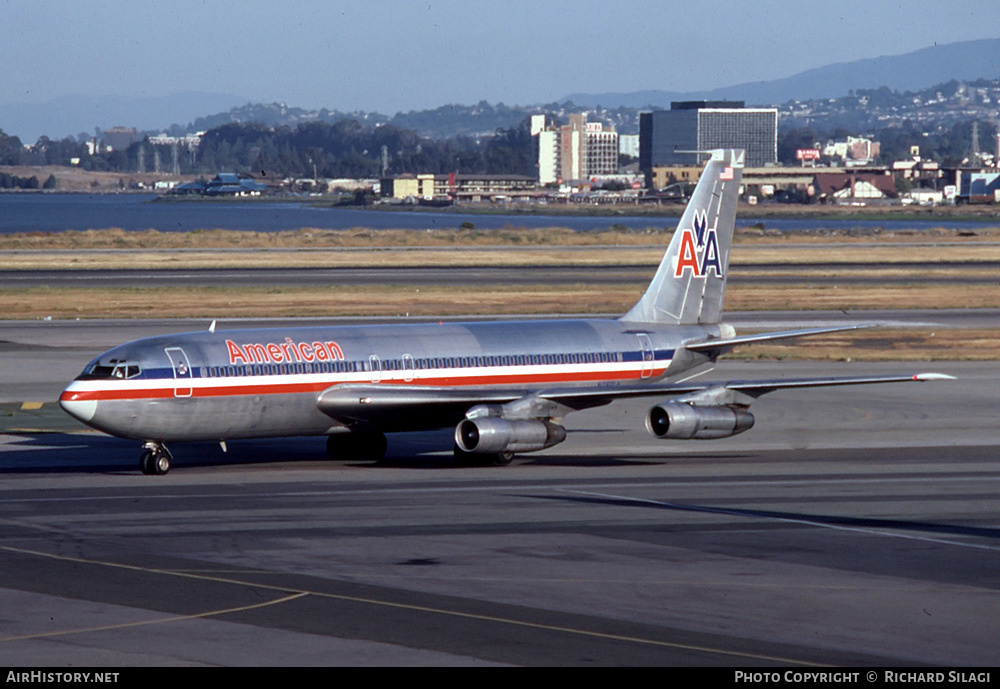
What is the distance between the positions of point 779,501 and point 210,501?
13686mm

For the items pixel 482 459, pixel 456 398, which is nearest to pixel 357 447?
pixel 482 459

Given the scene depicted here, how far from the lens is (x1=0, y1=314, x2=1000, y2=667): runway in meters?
20.0

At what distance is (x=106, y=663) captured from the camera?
1859 centimetres

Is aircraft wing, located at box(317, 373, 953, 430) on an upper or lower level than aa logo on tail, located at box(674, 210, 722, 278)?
lower

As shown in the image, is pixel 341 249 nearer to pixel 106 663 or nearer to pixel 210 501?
pixel 210 501

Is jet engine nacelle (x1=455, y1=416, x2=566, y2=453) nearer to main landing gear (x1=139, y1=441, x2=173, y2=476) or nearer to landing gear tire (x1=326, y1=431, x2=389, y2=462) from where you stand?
landing gear tire (x1=326, y1=431, x2=389, y2=462)

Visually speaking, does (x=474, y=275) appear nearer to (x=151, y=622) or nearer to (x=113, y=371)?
(x=113, y=371)

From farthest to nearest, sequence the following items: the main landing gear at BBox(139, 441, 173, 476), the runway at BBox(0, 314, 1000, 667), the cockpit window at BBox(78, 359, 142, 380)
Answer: the main landing gear at BBox(139, 441, 173, 476) < the cockpit window at BBox(78, 359, 142, 380) < the runway at BBox(0, 314, 1000, 667)

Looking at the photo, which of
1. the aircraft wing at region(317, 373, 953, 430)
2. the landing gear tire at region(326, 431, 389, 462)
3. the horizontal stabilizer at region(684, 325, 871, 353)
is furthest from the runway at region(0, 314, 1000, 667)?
the horizontal stabilizer at region(684, 325, 871, 353)

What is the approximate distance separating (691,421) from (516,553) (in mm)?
12797

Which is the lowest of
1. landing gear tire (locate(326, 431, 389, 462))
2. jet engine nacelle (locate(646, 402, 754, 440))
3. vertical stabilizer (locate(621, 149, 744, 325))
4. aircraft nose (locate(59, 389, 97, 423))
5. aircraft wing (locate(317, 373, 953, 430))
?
landing gear tire (locate(326, 431, 389, 462))

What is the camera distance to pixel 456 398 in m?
38.4

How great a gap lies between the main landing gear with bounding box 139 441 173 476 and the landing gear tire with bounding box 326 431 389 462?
5.51 meters

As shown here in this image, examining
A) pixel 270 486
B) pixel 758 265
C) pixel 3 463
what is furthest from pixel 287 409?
pixel 758 265
